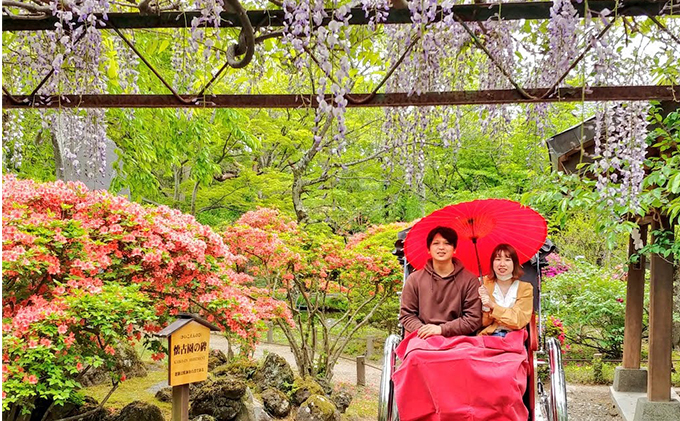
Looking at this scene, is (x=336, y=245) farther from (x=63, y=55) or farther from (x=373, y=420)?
(x=63, y=55)

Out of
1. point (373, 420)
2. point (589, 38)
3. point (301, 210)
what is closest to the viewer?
point (589, 38)

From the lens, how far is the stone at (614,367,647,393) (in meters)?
7.16

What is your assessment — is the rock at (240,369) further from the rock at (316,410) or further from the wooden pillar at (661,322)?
the wooden pillar at (661,322)

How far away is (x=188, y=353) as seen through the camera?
142 inches

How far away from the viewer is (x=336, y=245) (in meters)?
6.70

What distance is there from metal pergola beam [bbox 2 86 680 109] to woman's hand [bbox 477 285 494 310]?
4.83ft

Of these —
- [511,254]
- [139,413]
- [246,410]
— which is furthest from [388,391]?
[246,410]

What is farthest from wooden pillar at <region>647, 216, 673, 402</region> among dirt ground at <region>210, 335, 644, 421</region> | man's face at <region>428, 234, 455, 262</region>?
man's face at <region>428, 234, 455, 262</region>

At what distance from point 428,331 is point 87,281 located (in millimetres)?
2056

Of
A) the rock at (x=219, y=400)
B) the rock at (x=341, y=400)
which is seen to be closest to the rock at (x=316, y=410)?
the rock at (x=219, y=400)

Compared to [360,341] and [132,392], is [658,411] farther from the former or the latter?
[360,341]

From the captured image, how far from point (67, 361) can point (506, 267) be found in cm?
255

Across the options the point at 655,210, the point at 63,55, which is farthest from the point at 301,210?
the point at 63,55

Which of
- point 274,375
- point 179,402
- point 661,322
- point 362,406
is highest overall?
point 661,322
